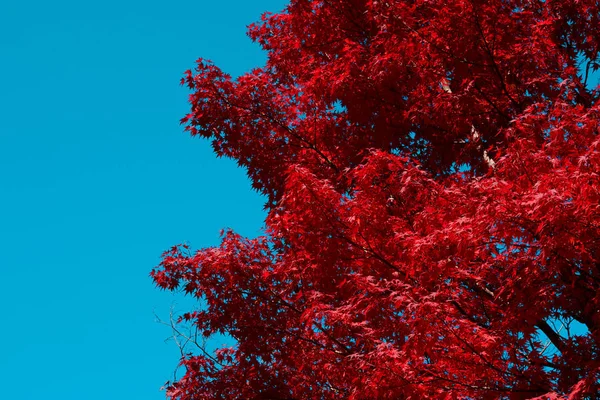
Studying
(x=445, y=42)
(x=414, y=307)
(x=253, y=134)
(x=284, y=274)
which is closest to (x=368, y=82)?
(x=445, y=42)

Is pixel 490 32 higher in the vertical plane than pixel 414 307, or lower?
higher

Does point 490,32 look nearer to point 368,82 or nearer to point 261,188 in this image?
point 368,82

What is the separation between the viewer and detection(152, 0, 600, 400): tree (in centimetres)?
551

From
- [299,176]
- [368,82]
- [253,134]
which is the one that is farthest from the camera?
[253,134]

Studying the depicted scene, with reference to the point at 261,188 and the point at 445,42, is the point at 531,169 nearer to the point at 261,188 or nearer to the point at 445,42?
the point at 445,42

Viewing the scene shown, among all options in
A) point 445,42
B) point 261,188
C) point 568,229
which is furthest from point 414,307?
point 261,188

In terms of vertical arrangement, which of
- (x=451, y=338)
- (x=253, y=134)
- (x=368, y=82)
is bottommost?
(x=451, y=338)

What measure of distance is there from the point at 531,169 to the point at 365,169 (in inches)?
67.9

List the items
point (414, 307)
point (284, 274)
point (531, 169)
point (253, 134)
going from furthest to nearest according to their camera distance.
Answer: point (253, 134) → point (284, 274) → point (531, 169) → point (414, 307)

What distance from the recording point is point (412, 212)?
7250mm

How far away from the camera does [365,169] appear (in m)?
6.80

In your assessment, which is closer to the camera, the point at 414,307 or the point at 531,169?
the point at 414,307

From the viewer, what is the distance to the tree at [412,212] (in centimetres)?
551

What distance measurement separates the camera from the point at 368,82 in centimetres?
866
